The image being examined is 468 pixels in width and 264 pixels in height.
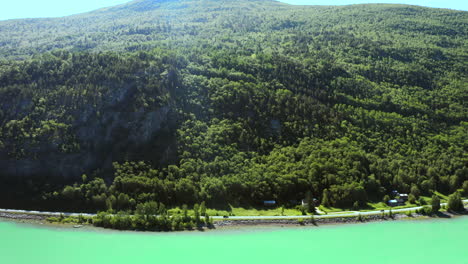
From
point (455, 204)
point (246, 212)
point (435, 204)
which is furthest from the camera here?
point (455, 204)

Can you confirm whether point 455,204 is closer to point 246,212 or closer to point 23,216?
point 246,212

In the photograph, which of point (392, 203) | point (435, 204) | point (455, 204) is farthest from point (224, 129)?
point (455, 204)

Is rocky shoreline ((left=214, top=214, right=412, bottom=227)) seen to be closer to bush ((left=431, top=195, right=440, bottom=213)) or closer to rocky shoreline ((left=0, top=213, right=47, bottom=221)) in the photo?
bush ((left=431, top=195, right=440, bottom=213))

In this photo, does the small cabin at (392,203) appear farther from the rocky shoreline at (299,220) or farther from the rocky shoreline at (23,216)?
the rocky shoreline at (23,216)

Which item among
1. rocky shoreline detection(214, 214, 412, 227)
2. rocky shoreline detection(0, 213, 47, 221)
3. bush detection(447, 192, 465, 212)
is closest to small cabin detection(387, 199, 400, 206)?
rocky shoreline detection(214, 214, 412, 227)

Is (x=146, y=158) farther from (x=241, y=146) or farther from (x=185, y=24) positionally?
(x=185, y=24)

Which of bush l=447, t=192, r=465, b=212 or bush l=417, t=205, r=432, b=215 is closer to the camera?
bush l=417, t=205, r=432, b=215

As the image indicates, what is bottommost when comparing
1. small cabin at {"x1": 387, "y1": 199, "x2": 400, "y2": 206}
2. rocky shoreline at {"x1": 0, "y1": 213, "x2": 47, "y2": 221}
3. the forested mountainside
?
small cabin at {"x1": 387, "y1": 199, "x2": 400, "y2": 206}

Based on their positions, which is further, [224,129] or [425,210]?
[224,129]
